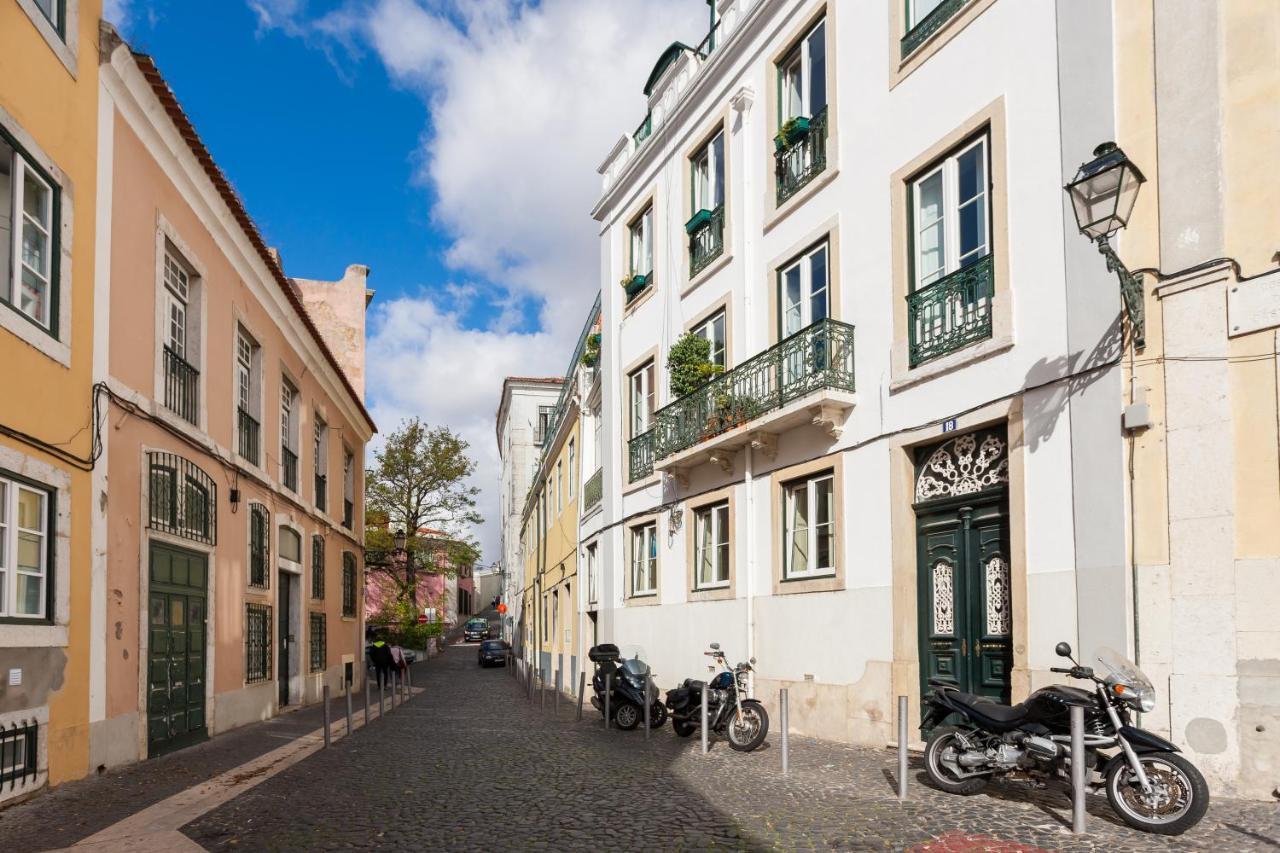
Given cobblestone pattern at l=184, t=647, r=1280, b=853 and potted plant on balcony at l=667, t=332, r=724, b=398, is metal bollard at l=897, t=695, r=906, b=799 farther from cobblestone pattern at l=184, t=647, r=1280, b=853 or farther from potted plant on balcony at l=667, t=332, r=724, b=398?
potted plant on balcony at l=667, t=332, r=724, b=398

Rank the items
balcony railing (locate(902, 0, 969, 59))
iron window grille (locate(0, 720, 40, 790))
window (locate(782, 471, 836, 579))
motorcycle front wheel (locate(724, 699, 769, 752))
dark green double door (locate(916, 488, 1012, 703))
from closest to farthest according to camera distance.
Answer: iron window grille (locate(0, 720, 40, 790)) → dark green double door (locate(916, 488, 1012, 703)) → motorcycle front wheel (locate(724, 699, 769, 752)) → balcony railing (locate(902, 0, 969, 59)) → window (locate(782, 471, 836, 579))

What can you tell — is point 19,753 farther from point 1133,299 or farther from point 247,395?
point 247,395

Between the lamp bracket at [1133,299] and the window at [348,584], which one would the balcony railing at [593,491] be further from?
the lamp bracket at [1133,299]

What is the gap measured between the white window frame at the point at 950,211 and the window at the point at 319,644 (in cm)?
1479

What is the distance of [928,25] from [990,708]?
7296 millimetres

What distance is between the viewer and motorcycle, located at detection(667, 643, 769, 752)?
11312 millimetres

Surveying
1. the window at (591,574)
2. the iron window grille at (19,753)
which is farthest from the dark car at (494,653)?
the iron window grille at (19,753)

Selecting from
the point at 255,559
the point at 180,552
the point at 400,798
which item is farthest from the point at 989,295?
the point at 255,559

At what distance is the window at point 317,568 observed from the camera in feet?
72.9

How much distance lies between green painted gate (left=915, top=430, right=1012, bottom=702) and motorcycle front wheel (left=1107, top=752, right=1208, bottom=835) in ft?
10.3

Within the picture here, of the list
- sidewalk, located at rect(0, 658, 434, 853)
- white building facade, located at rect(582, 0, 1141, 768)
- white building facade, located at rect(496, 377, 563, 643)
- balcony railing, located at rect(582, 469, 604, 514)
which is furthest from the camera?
white building facade, located at rect(496, 377, 563, 643)

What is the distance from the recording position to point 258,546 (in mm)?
17484

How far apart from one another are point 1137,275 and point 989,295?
192 centimetres

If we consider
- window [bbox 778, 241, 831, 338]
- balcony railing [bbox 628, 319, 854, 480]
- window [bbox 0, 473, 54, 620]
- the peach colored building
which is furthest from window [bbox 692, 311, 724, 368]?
window [bbox 0, 473, 54, 620]
